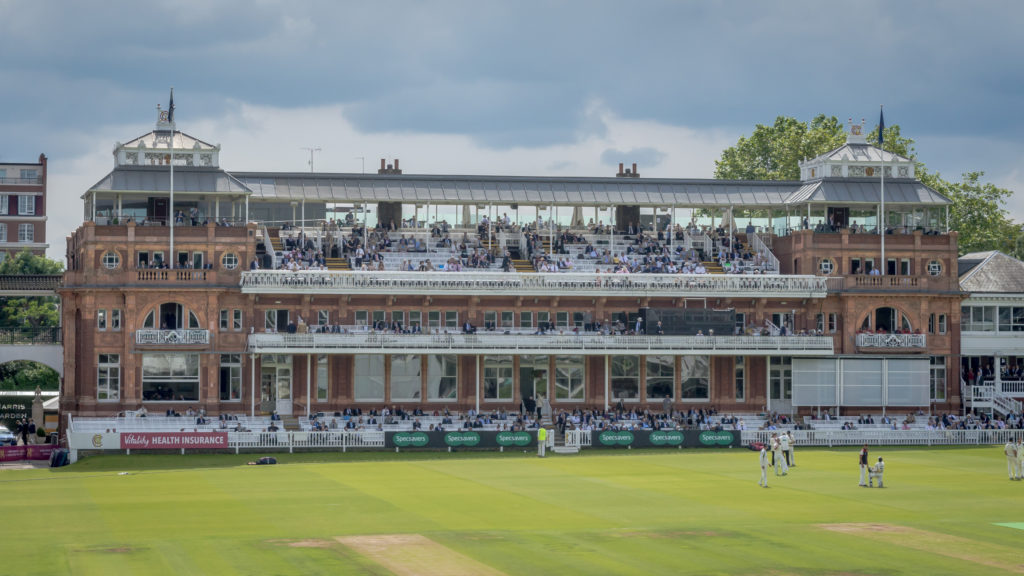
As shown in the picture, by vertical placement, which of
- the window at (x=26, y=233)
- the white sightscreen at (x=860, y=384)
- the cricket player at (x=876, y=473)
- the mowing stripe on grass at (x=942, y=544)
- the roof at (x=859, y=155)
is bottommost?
the mowing stripe on grass at (x=942, y=544)

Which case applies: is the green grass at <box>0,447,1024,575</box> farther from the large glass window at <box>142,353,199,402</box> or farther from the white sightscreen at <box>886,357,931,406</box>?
the white sightscreen at <box>886,357,931,406</box>

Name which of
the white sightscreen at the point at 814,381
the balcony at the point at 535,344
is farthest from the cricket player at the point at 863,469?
the white sightscreen at the point at 814,381

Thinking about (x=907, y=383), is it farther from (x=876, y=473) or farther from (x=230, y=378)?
(x=230, y=378)

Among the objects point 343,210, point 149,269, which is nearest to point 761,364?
point 343,210

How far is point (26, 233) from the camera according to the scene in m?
118

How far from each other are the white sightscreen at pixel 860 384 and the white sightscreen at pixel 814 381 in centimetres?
63

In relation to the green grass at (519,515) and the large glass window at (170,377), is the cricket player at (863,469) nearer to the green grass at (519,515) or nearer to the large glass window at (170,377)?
the green grass at (519,515)

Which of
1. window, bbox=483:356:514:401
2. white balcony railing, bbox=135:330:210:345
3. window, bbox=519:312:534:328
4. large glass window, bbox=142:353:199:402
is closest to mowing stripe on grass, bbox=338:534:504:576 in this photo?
white balcony railing, bbox=135:330:210:345

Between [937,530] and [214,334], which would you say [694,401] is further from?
[937,530]

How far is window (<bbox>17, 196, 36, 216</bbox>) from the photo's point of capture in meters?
118

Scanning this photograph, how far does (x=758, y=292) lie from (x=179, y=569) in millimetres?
47089

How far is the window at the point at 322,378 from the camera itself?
69.4 m

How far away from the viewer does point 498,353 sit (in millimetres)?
68812

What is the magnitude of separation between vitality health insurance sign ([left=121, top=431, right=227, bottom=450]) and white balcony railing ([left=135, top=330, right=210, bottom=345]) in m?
7.08
